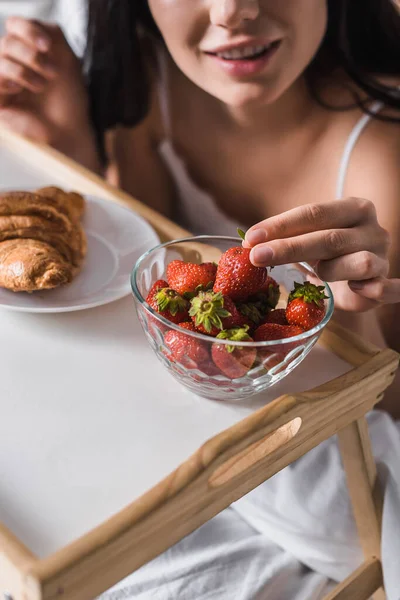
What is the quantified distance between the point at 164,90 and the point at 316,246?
33.5 inches

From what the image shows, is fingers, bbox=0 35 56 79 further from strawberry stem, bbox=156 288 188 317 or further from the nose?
strawberry stem, bbox=156 288 188 317

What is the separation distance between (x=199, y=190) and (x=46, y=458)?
0.88 metres

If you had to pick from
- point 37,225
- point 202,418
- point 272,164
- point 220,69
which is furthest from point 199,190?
point 202,418

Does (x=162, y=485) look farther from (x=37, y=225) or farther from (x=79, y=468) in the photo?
(x=37, y=225)

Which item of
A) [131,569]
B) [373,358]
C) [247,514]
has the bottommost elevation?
[247,514]

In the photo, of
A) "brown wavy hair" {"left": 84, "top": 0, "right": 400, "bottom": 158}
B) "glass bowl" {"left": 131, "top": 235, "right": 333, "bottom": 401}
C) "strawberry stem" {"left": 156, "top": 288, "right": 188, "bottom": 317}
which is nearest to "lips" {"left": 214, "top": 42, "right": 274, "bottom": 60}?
"brown wavy hair" {"left": 84, "top": 0, "right": 400, "bottom": 158}

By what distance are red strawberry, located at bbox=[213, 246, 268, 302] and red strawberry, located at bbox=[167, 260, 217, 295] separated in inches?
0.8

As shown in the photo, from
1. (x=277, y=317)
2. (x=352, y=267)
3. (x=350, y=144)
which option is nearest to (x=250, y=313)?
(x=277, y=317)

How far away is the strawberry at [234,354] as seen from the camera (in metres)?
0.54

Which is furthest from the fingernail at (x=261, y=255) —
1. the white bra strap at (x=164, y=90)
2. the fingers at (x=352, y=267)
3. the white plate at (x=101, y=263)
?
the white bra strap at (x=164, y=90)

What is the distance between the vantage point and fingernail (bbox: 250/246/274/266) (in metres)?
0.58

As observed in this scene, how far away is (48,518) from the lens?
0.48 m

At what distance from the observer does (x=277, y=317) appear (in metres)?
0.60

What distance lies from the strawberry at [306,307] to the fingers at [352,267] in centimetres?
5
